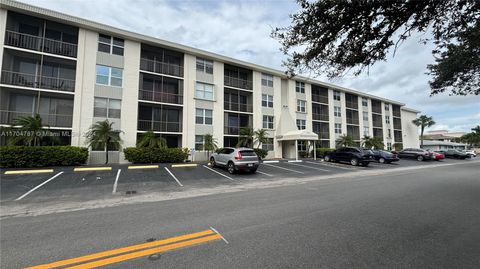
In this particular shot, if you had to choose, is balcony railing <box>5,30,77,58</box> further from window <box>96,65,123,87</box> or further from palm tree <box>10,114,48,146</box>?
palm tree <box>10,114,48,146</box>

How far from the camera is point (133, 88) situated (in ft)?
62.3

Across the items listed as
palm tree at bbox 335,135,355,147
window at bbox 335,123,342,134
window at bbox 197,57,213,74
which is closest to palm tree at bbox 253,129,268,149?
window at bbox 197,57,213,74

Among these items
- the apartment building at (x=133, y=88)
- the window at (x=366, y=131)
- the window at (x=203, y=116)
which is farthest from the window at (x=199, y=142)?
the window at (x=366, y=131)

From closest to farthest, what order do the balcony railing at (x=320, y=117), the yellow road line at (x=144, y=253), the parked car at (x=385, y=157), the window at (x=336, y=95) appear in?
the yellow road line at (x=144, y=253) < the parked car at (x=385, y=157) < the balcony railing at (x=320, y=117) < the window at (x=336, y=95)

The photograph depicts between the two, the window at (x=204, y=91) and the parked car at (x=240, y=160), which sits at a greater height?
the window at (x=204, y=91)

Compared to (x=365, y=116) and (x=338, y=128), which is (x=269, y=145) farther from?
(x=365, y=116)

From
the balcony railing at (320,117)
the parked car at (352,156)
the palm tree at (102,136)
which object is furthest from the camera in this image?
the balcony railing at (320,117)

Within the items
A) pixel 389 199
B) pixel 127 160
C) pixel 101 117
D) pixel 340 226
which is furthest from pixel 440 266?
pixel 101 117

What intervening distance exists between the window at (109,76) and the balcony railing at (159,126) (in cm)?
396

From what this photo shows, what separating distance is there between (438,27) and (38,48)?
23.6m

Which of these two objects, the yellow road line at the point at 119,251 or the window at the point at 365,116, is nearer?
the yellow road line at the point at 119,251

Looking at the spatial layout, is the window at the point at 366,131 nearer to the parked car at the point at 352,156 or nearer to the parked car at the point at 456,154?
the parked car at the point at 456,154

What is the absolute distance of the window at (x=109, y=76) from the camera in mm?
17984

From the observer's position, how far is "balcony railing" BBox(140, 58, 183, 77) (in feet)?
65.9
